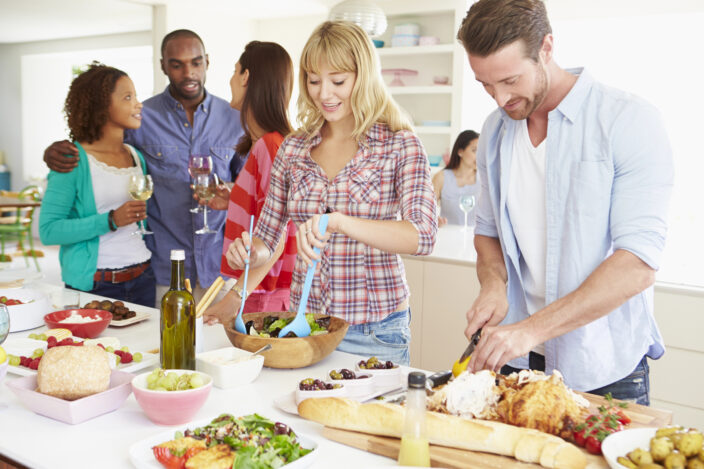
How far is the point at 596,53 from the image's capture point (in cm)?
595

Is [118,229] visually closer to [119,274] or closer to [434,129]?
[119,274]

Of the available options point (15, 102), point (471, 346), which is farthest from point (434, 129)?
point (15, 102)

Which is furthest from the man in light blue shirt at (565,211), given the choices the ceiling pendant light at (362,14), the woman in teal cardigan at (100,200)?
the ceiling pendant light at (362,14)

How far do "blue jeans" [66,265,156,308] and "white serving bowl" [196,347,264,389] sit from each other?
1.36 m

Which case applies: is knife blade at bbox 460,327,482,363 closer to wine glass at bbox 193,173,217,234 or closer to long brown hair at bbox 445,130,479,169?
wine glass at bbox 193,173,217,234

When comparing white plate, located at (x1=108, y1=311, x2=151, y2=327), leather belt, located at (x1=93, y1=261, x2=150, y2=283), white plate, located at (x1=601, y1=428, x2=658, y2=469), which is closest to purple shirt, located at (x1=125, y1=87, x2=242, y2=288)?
leather belt, located at (x1=93, y1=261, x2=150, y2=283)

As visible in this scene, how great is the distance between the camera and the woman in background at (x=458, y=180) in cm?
529

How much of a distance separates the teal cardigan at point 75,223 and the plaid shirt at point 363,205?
111cm

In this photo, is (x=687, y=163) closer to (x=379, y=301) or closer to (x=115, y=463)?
(x=379, y=301)

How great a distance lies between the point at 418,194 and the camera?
1.90 m

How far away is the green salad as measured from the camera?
1094 millimetres

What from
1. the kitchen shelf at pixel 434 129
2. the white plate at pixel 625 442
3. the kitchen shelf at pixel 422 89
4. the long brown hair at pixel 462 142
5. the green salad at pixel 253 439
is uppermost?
the kitchen shelf at pixel 422 89

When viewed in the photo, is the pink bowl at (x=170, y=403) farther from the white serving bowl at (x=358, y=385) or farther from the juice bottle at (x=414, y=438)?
the juice bottle at (x=414, y=438)

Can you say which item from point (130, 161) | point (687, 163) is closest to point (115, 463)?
point (130, 161)
